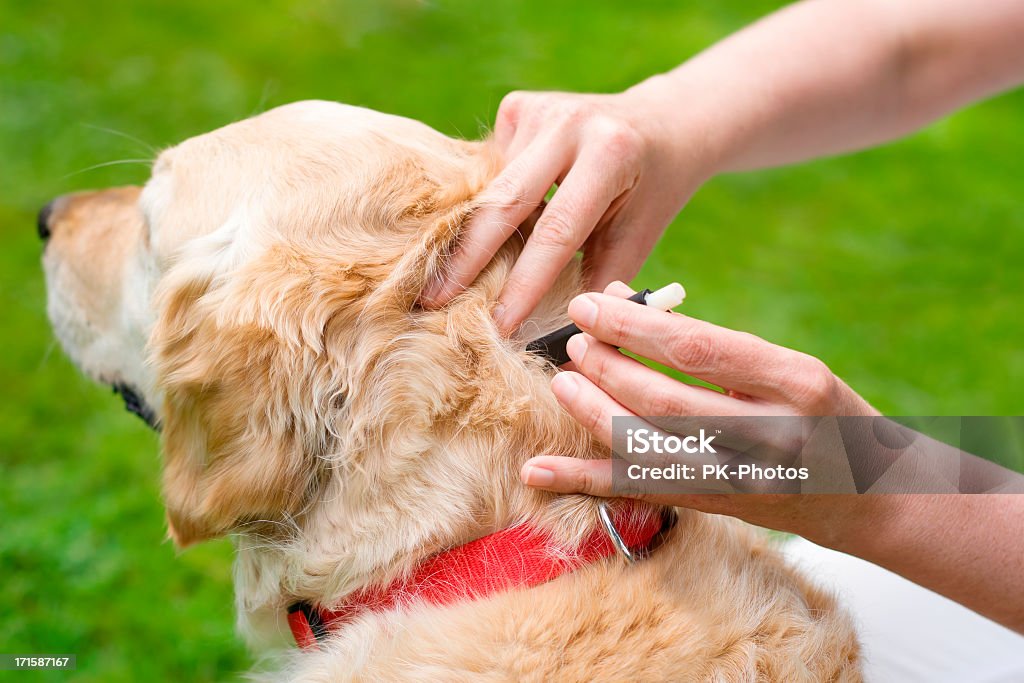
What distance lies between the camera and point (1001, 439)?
2.21 m

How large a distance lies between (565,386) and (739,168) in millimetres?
1246

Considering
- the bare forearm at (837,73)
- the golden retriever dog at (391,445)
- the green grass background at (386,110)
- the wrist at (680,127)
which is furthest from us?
the green grass background at (386,110)

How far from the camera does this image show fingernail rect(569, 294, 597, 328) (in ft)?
5.25

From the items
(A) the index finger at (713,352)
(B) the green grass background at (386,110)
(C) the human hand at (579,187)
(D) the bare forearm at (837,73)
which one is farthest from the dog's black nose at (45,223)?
(A) the index finger at (713,352)

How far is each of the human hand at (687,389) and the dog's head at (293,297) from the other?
0.21 m

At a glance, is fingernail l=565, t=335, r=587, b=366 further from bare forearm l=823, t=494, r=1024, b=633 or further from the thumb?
bare forearm l=823, t=494, r=1024, b=633

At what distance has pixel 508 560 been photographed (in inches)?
65.6

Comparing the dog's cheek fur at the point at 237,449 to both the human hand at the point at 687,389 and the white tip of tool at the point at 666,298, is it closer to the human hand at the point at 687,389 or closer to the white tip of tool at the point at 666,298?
the human hand at the point at 687,389

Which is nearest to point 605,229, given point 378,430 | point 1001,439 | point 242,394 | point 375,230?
point 375,230

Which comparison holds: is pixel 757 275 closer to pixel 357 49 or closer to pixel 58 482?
pixel 357 49

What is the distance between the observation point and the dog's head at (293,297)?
5.68ft

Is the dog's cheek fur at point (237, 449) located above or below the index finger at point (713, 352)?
below

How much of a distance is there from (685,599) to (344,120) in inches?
47.7

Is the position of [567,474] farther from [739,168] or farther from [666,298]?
[739,168]
